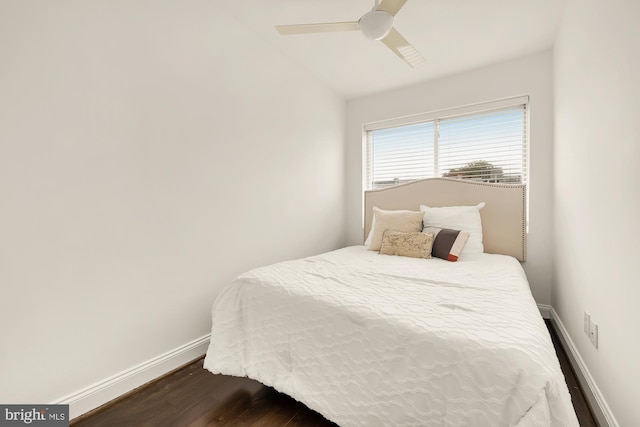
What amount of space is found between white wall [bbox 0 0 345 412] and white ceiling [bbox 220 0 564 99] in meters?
0.29

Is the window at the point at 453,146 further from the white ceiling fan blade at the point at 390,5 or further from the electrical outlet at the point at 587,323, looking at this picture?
the white ceiling fan blade at the point at 390,5

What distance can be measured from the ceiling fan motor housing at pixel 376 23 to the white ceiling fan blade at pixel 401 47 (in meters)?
0.11

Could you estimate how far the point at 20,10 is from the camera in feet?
4.20

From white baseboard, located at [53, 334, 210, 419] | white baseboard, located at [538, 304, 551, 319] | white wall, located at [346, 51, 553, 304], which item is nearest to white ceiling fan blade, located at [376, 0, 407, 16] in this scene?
white wall, located at [346, 51, 553, 304]

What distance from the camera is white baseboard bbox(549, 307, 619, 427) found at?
1304 mm

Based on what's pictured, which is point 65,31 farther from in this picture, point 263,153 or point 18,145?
point 263,153

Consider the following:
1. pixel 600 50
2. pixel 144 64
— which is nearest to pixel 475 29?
pixel 600 50

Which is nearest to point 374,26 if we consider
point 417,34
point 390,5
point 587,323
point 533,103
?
point 390,5

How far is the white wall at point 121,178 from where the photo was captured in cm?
130

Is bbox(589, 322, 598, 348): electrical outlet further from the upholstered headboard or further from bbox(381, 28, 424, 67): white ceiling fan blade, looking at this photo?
bbox(381, 28, 424, 67): white ceiling fan blade

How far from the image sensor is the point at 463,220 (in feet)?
8.80

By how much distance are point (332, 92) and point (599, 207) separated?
9.40ft

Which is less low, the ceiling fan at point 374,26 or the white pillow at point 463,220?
the ceiling fan at point 374,26

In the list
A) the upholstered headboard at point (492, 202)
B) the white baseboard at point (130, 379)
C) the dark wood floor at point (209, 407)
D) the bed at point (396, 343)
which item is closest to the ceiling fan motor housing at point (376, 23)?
the bed at point (396, 343)
